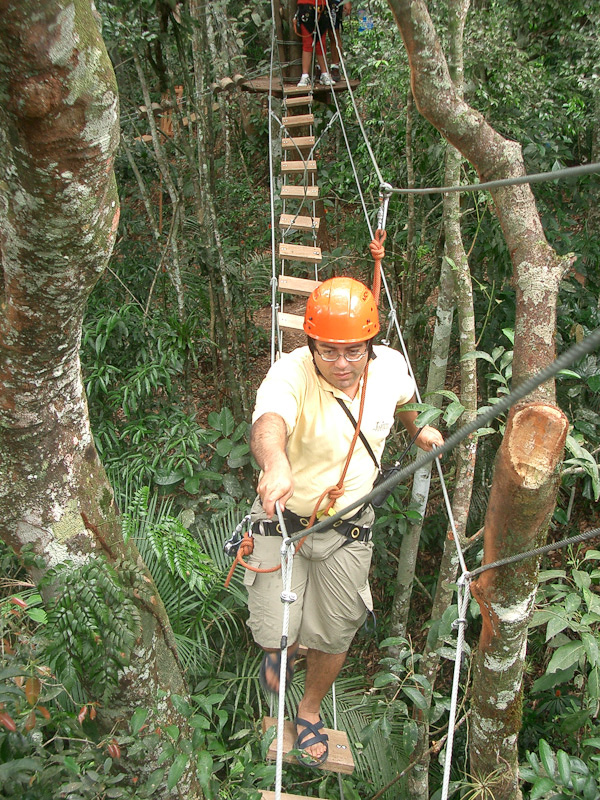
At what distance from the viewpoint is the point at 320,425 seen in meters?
1.96

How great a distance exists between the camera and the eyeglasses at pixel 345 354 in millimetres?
1949

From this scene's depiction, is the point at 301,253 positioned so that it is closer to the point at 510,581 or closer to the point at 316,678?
the point at 316,678

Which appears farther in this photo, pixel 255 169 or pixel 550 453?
pixel 255 169

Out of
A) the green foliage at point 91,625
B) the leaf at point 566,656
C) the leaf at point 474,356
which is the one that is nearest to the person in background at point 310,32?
the leaf at point 474,356

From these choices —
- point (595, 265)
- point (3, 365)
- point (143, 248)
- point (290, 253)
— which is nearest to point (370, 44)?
point (290, 253)

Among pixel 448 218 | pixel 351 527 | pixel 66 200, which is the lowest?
pixel 351 527

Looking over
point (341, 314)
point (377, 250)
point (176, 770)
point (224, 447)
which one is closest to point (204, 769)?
point (176, 770)

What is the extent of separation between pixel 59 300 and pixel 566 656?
1.81 metres

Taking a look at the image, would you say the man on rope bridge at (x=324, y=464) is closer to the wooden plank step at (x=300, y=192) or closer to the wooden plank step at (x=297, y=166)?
the wooden plank step at (x=300, y=192)

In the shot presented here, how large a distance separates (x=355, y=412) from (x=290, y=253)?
97.3 inches

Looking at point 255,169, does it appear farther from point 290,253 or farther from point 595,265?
point 595,265

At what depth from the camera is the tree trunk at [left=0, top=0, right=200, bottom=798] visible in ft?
3.45

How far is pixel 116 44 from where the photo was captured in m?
3.72

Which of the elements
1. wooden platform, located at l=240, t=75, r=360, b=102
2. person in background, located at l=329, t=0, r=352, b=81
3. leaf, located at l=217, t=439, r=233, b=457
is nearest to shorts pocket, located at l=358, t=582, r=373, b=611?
leaf, located at l=217, t=439, r=233, b=457
